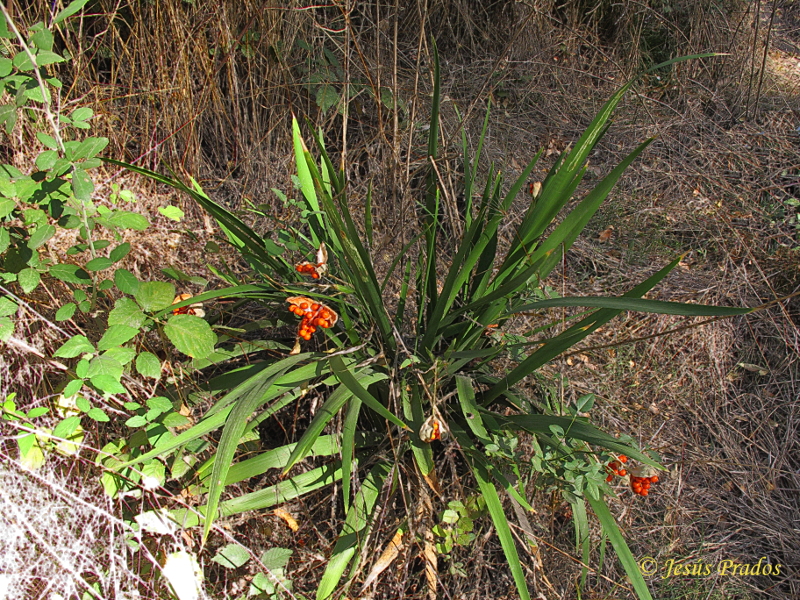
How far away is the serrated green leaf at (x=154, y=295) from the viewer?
1.29 meters

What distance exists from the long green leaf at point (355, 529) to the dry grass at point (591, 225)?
89 mm

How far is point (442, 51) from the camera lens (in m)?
3.07

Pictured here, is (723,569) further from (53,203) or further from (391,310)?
(53,203)

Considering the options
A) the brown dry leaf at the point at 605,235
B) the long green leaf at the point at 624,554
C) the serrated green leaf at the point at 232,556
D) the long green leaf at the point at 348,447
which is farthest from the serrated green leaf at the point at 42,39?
the brown dry leaf at the point at 605,235

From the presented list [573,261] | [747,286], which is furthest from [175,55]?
[747,286]


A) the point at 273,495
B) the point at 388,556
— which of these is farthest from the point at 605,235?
the point at 273,495

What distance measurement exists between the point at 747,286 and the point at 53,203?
2.37m

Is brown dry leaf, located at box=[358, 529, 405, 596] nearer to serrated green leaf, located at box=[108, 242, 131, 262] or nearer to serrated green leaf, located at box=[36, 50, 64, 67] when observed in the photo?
serrated green leaf, located at box=[108, 242, 131, 262]

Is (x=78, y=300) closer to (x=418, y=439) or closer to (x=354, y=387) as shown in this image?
(x=354, y=387)

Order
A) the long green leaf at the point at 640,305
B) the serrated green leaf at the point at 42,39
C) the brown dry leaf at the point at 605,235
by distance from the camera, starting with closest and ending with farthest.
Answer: the long green leaf at the point at 640,305 → the serrated green leaf at the point at 42,39 → the brown dry leaf at the point at 605,235

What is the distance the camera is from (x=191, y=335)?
128 cm

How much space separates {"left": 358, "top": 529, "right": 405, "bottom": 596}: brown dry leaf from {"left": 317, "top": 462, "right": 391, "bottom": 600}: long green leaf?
62mm

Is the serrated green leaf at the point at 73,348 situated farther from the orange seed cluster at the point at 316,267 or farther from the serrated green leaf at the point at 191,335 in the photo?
the orange seed cluster at the point at 316,267

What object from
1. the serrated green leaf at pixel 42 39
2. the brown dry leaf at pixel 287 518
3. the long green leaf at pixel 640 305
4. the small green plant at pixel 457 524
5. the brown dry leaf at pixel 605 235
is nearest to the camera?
the long green leaf at pixel 640 305
